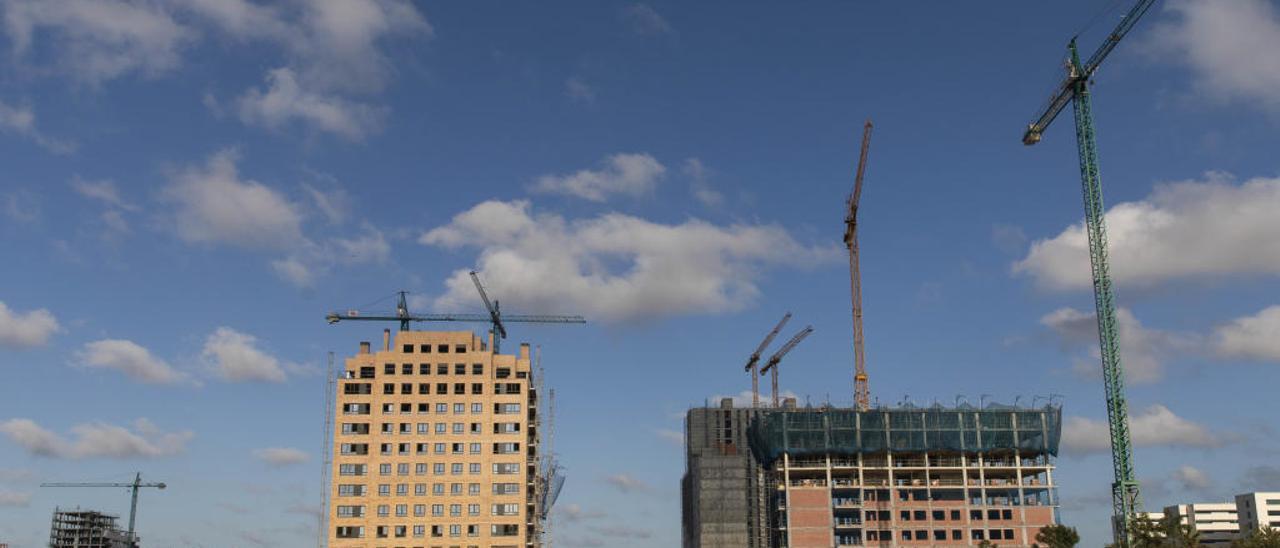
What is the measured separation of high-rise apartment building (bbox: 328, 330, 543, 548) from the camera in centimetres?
18600

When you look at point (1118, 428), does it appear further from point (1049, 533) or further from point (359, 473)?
point (359, 473)

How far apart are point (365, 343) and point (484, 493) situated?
3391 centimetres

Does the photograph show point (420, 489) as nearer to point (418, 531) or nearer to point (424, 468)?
point (424, 468)

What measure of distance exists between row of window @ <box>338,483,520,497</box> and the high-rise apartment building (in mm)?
163

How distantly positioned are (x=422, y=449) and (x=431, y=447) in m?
1.49

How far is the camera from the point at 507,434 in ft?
627

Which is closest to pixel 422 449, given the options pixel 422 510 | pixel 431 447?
pixel 431 447

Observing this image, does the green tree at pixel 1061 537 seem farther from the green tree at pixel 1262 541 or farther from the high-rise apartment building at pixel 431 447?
the high-rise apartment building at pixel 431 447

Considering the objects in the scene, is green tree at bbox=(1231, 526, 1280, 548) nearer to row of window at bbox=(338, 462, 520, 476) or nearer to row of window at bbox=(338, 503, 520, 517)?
row of window at bbox=(338, 462, 520, 476)

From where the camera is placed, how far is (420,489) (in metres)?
188

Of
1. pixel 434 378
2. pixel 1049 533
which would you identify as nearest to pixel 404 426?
pixel 434 378

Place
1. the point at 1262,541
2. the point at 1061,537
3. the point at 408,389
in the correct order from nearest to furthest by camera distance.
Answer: the point at 1262,541
the point at 1061,537
the point at 408,389

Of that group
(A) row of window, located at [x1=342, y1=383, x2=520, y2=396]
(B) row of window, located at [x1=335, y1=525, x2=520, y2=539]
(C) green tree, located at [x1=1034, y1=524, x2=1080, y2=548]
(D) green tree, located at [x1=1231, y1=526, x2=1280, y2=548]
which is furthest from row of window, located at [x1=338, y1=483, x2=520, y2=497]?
(D) green tree, located at [x1=1231, y1=526, x2=1280, y2=548]

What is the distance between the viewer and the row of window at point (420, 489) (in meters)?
187
